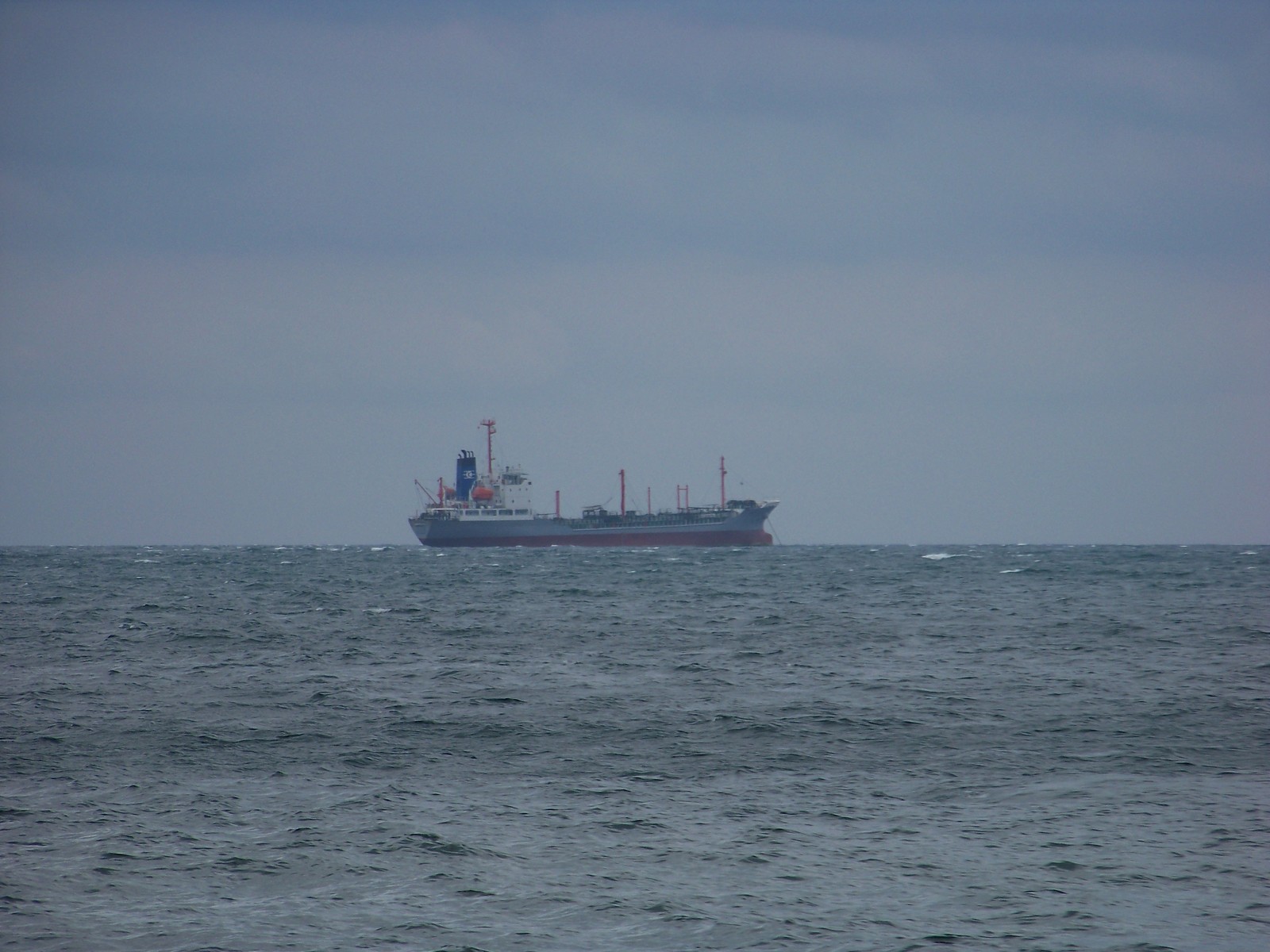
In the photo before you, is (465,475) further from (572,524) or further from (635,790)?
(635,790)

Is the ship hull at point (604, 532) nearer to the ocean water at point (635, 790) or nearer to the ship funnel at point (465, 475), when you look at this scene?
the ship funnel at point (465, 475)

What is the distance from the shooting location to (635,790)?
57.6 feet

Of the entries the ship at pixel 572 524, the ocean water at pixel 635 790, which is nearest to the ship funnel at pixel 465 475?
the ship at pixel 572 524

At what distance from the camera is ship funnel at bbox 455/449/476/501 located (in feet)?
532

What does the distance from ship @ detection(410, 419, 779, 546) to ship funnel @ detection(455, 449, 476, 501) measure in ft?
15.0

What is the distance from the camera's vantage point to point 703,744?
2094cm

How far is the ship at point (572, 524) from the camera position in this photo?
5748 inches

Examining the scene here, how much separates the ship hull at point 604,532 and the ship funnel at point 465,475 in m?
10.3

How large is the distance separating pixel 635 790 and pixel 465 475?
481 feet

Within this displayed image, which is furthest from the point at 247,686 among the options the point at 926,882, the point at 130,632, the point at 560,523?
the point at 560,523

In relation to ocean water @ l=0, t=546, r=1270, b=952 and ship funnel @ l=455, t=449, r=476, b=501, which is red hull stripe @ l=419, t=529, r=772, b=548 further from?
ocean water @ l=0, t=546, r=1270, b=952

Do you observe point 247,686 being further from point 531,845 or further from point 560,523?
point 560,523

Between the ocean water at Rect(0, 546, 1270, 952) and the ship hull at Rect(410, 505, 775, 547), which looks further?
the ship hull at Rect(410, 505, 775, 547)

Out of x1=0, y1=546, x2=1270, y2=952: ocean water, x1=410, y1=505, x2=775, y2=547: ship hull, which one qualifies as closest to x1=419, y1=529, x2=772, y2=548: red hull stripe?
x1=410, y1=505, x2=775, y2=547: ship hull
